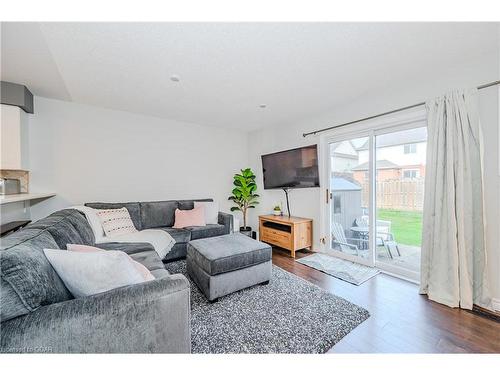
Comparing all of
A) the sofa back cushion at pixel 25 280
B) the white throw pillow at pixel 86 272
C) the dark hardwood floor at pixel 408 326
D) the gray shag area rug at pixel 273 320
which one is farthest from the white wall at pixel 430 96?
the sofa back cushion at pixel 25 280

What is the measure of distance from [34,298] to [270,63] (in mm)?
2202

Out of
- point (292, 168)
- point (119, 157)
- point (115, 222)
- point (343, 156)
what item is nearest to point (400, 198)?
point (343, 156)

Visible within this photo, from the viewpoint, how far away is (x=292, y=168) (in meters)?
3.58

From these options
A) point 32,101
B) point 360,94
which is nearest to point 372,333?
point 360,94

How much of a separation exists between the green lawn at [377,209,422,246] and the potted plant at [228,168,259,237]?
2260 mm

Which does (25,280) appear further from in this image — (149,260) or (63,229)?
(149,260)

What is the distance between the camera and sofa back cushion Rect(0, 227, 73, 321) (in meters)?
0.76

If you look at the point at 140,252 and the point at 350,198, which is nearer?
the point at 140,252

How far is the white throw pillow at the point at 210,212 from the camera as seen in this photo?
11.4 feet

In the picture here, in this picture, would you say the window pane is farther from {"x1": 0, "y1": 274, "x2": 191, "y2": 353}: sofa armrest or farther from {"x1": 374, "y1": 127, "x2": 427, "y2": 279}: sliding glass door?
{"x1": 0, "y1": 274, "x2": 191, "y2": 353}: sofa armrest

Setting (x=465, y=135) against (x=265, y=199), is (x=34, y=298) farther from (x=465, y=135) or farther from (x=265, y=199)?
(x=265, y=199)

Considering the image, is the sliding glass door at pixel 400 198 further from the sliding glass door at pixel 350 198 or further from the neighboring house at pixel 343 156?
the neighboring house at pixel 343 156

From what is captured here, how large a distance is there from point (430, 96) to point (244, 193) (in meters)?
3.01

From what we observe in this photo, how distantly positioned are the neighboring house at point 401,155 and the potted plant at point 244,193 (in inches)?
81.7
